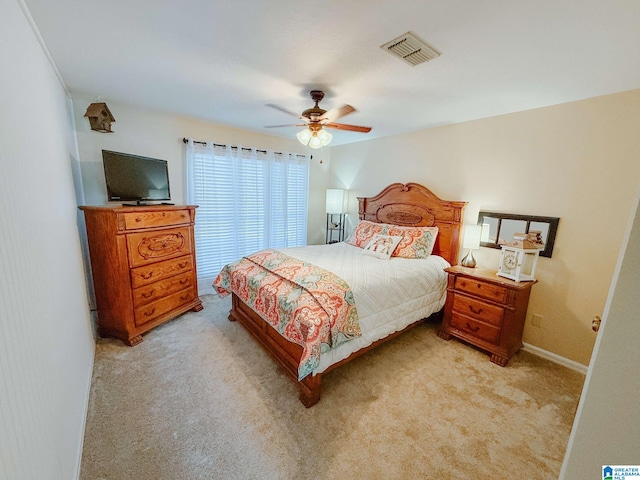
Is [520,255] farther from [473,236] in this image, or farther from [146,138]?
[146,138]

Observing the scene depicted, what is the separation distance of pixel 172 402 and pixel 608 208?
3701 millimetres

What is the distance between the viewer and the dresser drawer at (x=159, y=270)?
2.35 m

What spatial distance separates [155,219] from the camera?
96.3 inches

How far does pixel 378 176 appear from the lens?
3.91 meters

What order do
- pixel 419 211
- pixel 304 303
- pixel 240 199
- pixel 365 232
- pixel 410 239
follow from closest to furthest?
pixel 304 303 < pixel 410 239 < pixel 419 211 < pixel 365 232 < pixel 240 199

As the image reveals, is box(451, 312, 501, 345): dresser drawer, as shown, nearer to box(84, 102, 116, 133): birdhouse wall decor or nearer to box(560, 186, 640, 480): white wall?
box(560, 186, 640, 480): white wall

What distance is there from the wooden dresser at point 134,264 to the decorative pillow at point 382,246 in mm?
2188

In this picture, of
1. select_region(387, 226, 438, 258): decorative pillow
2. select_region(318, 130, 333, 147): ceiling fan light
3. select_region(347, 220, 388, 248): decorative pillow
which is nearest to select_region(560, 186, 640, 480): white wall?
select_region(318, 130, 333, 147): ceiling fan light

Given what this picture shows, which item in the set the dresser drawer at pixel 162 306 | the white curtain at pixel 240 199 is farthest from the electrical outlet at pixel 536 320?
the dresser drawer at pixel 162 306

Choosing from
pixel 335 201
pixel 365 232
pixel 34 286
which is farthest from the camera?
pixel 335 201

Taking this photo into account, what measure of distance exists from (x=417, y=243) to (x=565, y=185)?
1391 mm

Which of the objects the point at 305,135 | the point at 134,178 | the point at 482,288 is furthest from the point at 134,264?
the point at 482,288

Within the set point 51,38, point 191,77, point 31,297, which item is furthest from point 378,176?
point 31,297

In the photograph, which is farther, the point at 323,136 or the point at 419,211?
the point at 419,211
